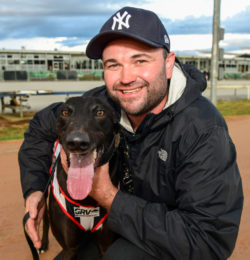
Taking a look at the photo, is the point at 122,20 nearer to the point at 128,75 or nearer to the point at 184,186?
the point at 128,75

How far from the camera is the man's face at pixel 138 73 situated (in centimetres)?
200

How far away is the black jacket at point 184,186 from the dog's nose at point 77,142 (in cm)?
36

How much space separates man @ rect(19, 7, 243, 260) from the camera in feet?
5.20

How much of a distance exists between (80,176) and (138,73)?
2.60ft

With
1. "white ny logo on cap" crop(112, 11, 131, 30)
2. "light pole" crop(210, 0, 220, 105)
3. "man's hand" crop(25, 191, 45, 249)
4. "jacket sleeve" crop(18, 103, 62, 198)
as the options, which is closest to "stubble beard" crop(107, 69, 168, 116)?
"white ny logo on cap" crop(112, 11, 131, 30)

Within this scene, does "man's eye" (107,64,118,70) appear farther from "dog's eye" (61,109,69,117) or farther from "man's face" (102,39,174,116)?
"dog's eye" (61,109,69,117)

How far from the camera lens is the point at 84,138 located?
5.54 ft

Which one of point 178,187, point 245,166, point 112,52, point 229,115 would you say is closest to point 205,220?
point 178,187

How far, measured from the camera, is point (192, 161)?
5.49 ft

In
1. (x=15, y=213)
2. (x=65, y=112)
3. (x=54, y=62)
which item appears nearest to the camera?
(x=65, y=112)

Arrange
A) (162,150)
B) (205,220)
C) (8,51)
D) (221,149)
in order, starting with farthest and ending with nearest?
(8,51) → (162,150) → (221,149) → (205,220)

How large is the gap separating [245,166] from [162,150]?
3.27 meters

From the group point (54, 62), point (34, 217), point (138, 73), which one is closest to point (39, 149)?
point (34, 217)

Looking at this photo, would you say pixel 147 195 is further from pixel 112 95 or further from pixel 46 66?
pixel 46 66
